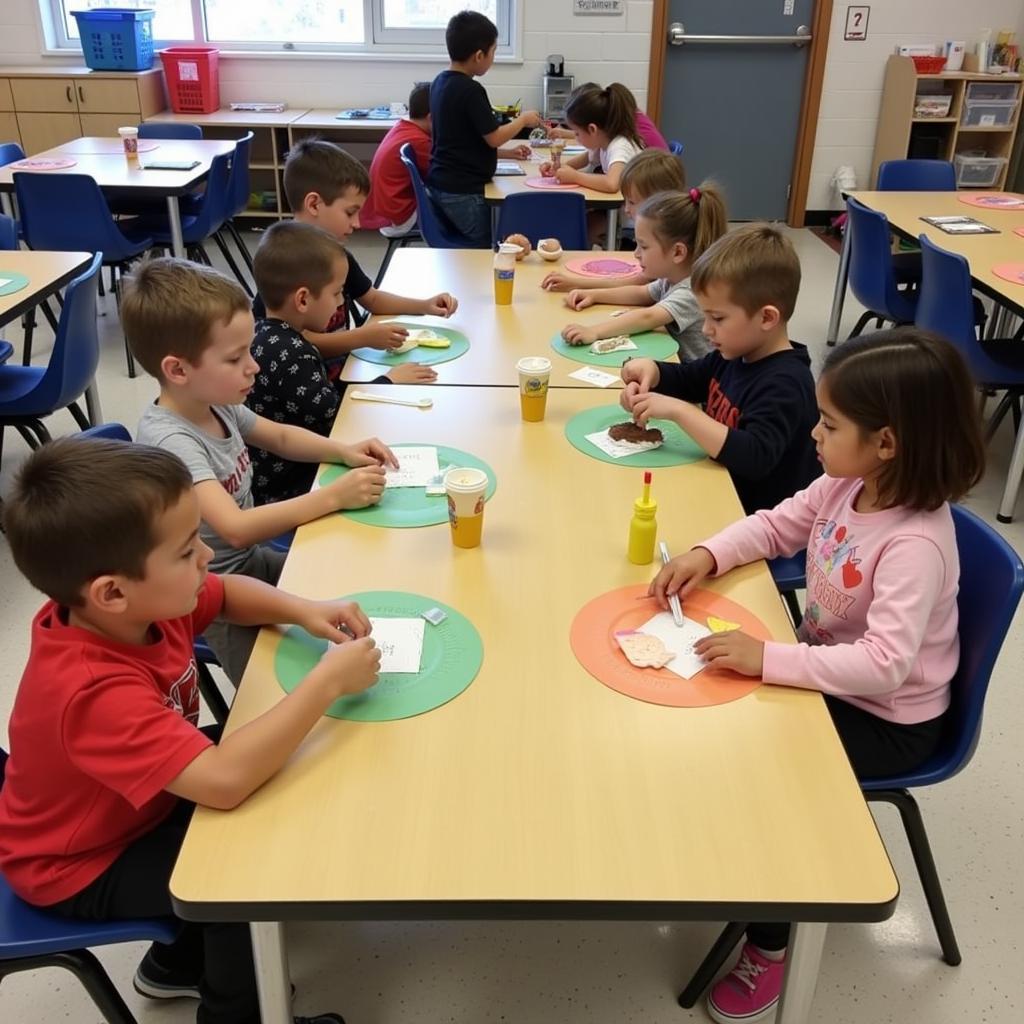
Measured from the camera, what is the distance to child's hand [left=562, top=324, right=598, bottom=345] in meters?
2.55

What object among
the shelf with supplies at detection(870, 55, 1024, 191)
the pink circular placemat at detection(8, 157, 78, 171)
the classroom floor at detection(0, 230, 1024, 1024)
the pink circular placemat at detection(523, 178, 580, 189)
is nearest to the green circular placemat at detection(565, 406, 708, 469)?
the classroom floor at detection(0, 230, 1024, 1024)

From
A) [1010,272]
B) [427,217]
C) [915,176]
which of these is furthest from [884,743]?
[915,176]

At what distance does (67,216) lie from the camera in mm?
4152

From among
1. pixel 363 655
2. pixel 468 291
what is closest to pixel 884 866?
pixel 363 655

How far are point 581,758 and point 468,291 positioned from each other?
6.87ft

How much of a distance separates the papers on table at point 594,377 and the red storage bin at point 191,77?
489cm

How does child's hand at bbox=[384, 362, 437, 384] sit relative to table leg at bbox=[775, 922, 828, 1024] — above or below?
above

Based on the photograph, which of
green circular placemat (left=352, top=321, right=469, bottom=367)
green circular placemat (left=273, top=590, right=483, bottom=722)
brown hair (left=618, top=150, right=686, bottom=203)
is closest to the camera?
green circular placemat (left=273, top=590, right=483, bottom=722)

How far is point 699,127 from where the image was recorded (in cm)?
659

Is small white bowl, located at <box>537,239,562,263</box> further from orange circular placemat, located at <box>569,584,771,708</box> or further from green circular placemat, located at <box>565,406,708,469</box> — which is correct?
orange circular placemat, located at <box>569,584,771,708</box>

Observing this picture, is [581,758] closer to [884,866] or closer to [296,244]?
[884,866]

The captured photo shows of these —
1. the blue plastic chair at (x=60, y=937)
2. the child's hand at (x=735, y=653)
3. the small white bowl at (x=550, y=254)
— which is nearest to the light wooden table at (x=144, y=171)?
the small white bowl at (x=550, y=254)

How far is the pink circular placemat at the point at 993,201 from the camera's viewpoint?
14.0ft

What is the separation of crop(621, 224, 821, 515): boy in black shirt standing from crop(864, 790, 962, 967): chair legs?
0.66m
